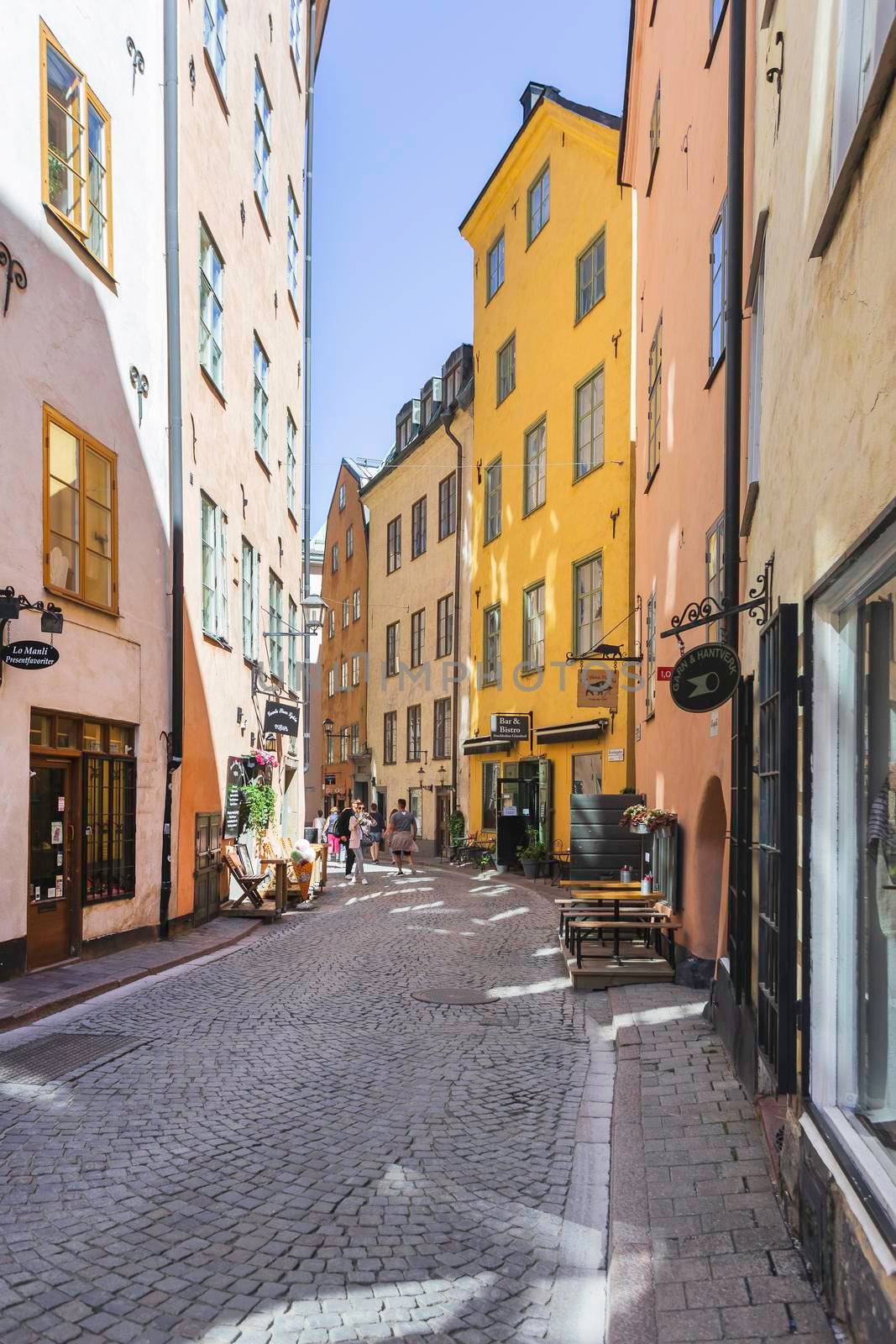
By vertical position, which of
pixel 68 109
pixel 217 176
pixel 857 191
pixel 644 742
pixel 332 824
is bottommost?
pixel 332 824

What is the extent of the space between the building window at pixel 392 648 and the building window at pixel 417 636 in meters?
1.42

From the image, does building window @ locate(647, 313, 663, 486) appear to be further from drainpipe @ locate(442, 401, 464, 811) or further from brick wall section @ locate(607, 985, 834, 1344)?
drainpipe @ locate(442, 401, 464, 811)

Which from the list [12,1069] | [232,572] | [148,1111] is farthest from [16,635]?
[232,572]

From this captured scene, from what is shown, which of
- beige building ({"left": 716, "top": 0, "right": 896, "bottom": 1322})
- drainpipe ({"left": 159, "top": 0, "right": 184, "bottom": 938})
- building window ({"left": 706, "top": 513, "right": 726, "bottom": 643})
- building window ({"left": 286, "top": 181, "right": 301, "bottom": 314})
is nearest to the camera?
beige building ({"left": 716, "top": 0, "right": 896, "bottom": 1322})

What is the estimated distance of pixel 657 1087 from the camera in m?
6.18

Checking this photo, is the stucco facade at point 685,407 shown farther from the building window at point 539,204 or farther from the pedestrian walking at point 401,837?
the pedestrian walking at point 401,837

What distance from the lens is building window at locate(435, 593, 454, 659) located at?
30078 mm

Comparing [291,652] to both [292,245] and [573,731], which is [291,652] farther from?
[292,245]

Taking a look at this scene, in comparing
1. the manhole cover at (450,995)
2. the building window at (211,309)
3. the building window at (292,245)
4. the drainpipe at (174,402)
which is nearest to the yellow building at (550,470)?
the building window at (292,245)

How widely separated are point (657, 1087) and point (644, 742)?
9771 mm

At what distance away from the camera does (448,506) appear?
102 ft

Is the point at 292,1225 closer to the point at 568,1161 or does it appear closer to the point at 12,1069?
the point at 568,1161

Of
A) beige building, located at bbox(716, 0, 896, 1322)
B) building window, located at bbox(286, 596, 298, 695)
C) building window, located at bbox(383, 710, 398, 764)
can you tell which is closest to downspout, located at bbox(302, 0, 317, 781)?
building window, located at bbox(286, 596, 298, 695)

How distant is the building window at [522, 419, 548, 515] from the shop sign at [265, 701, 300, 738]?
7.49 metres
